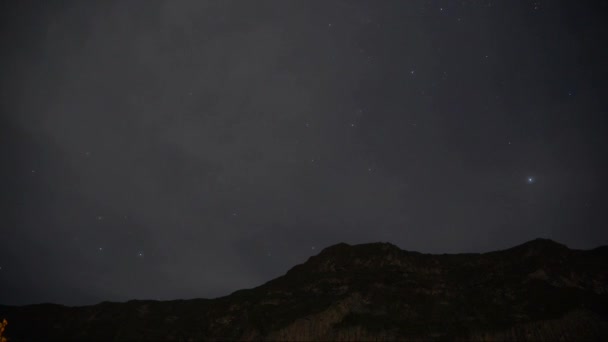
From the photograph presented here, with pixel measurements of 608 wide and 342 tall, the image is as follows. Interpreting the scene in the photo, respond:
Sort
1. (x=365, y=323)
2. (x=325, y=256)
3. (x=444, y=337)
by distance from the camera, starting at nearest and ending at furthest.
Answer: (x=444, y=337), (x=365, y=323), (x=325, y=256)

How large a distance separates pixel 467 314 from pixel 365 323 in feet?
62.9

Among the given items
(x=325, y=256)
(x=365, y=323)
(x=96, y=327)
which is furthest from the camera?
(x=325, y=256)

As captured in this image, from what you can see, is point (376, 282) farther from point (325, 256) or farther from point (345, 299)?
point (325, 256)

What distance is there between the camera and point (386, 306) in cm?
7500

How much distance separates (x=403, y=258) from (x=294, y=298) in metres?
29.2

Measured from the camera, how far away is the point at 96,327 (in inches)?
3524

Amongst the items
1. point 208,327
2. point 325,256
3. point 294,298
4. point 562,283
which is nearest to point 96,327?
point 208,327

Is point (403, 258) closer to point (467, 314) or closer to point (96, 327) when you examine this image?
point (467, 314)

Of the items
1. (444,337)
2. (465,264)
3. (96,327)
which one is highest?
(465,264)

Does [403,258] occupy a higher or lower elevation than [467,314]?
higher

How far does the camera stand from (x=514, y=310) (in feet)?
229

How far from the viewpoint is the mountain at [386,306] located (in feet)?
221

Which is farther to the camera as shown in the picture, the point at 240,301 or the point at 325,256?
the point at 325,256

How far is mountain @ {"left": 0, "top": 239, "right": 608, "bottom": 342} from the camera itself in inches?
2648
